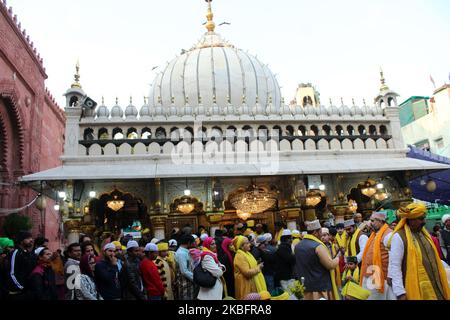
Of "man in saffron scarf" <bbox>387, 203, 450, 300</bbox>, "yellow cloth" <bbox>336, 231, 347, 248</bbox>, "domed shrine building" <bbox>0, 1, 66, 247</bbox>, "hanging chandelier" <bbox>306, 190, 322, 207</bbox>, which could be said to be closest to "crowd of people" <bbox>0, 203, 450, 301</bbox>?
"man in saffron scarf" <bbox>387, 203, 450, 300</bbox>

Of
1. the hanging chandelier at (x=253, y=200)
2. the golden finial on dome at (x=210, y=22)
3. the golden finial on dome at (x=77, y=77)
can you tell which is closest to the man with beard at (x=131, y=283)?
the hanging chandelier at (x=253, y=200)

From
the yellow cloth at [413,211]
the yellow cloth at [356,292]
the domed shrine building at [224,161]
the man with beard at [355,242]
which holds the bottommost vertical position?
the yellow cloth at [356,292]

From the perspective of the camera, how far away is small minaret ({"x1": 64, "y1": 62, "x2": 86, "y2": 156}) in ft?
37.7

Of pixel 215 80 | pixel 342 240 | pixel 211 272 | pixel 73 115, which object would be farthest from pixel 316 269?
pixel 215 80

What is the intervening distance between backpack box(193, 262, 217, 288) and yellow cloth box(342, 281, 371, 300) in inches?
61.7

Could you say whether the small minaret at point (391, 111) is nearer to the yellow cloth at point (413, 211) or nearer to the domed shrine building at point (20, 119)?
the yellow cloth at point (413, 211)

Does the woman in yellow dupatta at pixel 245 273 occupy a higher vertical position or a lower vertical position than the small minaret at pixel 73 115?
lower

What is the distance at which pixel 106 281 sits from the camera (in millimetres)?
5027

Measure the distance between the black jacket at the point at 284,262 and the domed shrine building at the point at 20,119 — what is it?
396 inches

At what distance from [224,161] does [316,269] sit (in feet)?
21.6

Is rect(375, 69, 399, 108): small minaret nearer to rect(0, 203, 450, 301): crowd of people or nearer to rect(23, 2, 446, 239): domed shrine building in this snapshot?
rect(23, 2, 446, 239): domed shrine building

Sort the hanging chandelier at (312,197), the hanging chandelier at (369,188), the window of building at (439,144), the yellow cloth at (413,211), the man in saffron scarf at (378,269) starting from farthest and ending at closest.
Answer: the window of building at (439,144) → the hanging chandelier at (369,188) → the hanging chandelier at (312,197) → the man in saffron scarf at (378,269) → the yellow cloth at (413,211)

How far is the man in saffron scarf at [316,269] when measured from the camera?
5336mm
